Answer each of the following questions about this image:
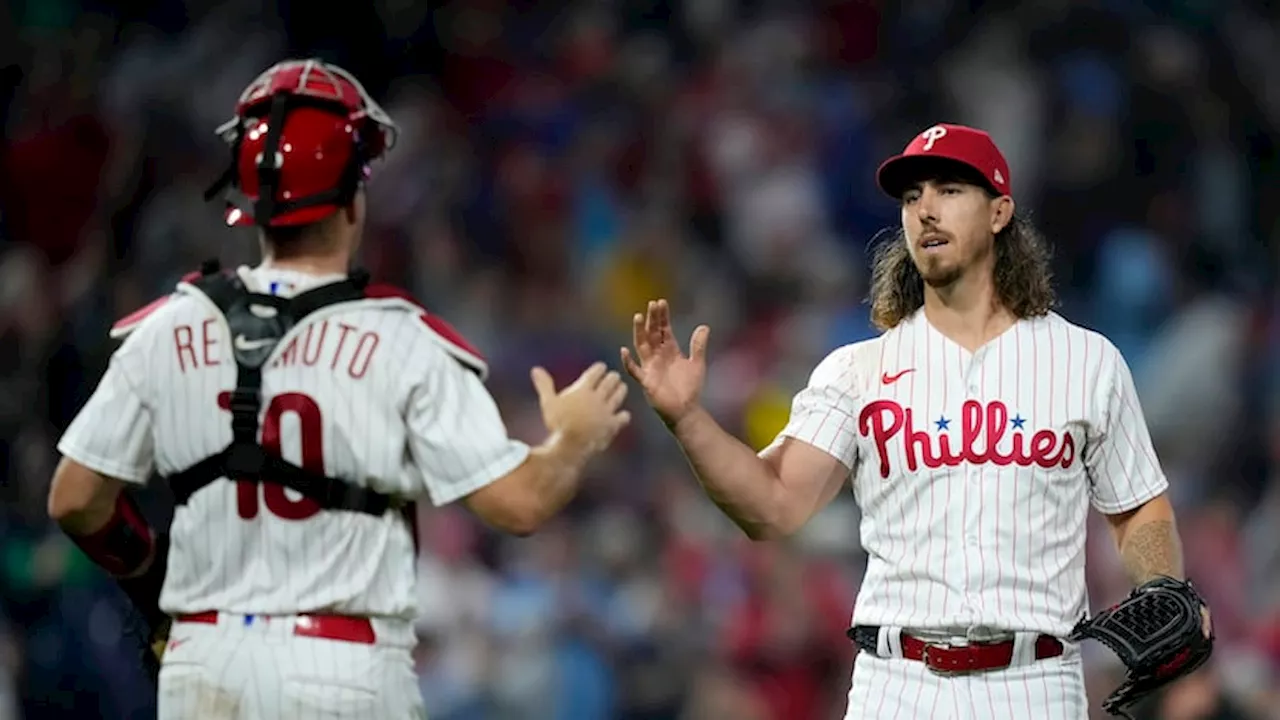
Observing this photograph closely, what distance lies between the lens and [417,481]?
504 centimetres

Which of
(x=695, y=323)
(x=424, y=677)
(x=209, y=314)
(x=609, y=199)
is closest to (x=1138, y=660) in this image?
(x=209, y=314)

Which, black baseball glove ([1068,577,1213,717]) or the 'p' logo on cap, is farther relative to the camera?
the 'p' logo on cap

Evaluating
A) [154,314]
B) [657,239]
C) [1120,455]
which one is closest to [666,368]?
[1120,455]

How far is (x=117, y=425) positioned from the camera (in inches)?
199

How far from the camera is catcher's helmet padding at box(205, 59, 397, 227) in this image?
509 cm

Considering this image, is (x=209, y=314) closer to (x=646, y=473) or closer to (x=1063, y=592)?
(x=1063, y=592)

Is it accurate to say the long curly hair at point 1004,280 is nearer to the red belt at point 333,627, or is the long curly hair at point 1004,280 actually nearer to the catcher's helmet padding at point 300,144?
the catcher's helmet padding at point 300,144

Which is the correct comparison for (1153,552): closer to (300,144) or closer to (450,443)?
(450,443)

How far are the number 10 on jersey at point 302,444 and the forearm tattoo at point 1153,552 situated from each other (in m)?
1.94

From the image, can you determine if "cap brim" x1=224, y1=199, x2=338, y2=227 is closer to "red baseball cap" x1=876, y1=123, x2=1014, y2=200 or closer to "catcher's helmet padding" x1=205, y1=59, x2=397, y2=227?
"catcher's helmet padding" x1=205, y1=59, x2=397, y2=227

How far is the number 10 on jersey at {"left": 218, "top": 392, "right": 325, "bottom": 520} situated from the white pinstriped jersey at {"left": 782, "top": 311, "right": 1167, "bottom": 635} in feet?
3.83

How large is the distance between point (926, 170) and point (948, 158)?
0.09 metres

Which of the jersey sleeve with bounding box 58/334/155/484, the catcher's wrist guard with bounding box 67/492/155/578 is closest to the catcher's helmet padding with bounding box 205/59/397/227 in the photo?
the jersey sleeve with bounding box 58/334/155/484

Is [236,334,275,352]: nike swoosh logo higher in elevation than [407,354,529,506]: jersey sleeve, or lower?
higher
